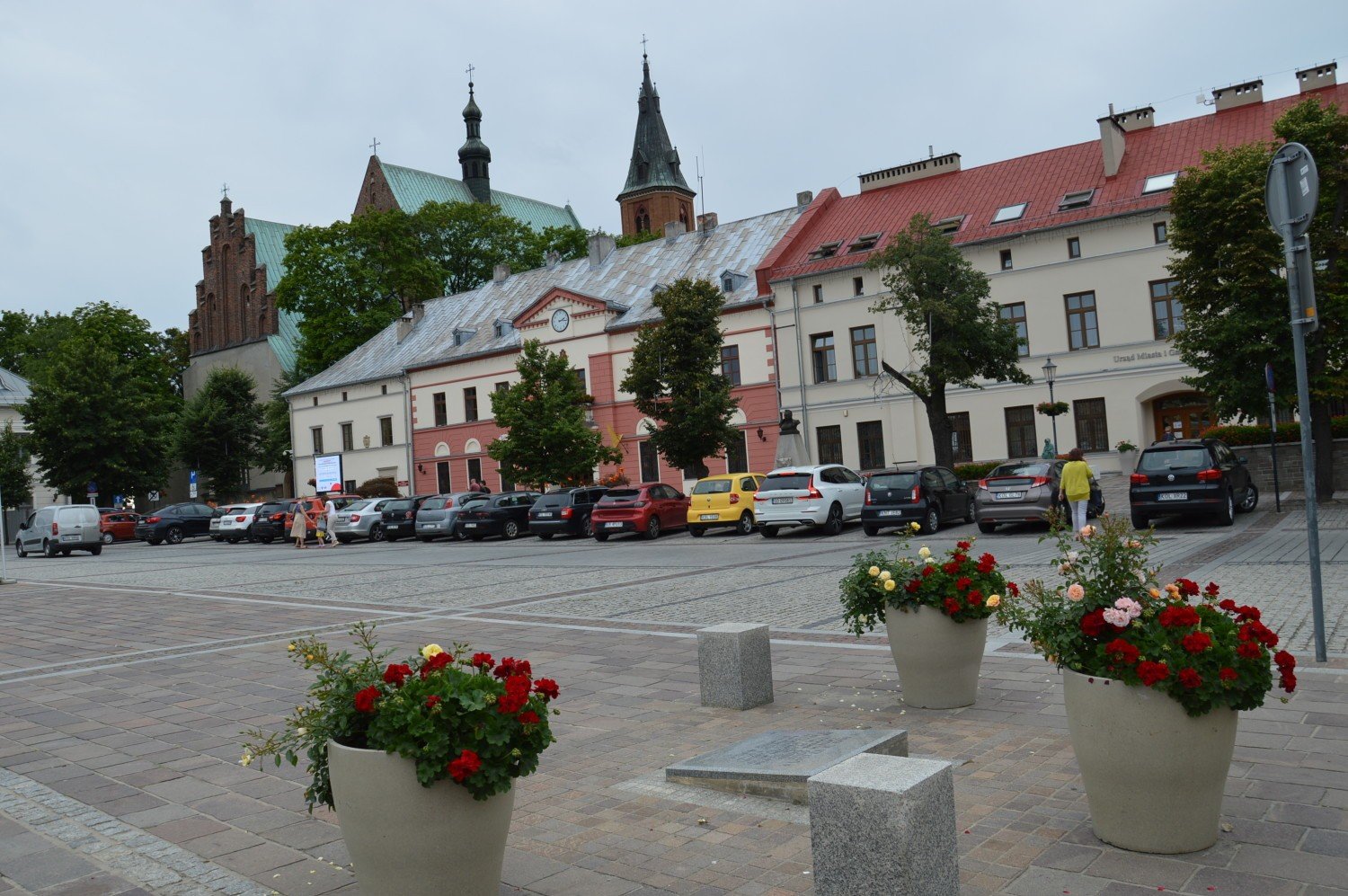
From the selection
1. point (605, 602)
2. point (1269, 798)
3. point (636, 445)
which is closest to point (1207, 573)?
point (605, 602)

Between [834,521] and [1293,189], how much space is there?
62.7 feet

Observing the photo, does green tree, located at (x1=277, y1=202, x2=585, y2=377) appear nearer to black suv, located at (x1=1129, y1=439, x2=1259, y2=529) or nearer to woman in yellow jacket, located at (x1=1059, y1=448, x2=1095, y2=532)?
black suv, located at (x1=1129, y1=439, x2=1259, y2=529)

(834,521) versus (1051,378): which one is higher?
(1051,378)

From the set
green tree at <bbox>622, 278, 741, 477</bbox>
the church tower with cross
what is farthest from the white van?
the church tower with cross

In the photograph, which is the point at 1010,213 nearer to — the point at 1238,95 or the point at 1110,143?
the point at 1110,143

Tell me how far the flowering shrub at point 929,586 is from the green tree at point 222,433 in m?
61.0

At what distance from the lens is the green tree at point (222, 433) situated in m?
61.2

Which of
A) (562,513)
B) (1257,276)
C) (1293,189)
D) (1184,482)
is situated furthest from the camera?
(562,513)

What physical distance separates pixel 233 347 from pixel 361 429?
1888 cm

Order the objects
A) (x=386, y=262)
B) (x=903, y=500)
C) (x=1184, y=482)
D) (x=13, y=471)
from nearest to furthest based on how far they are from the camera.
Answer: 1. (x=1184, y=482)
2. (x=903, y=500)
3. (x=386, y=262)
4. (x=13, y=471)

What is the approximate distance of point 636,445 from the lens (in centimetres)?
4741

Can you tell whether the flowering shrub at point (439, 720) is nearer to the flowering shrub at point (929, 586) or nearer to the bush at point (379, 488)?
the flowering shrub at point (929, 586)

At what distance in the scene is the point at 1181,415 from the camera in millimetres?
35406

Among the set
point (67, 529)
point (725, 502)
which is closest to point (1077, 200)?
point (725, 502)
